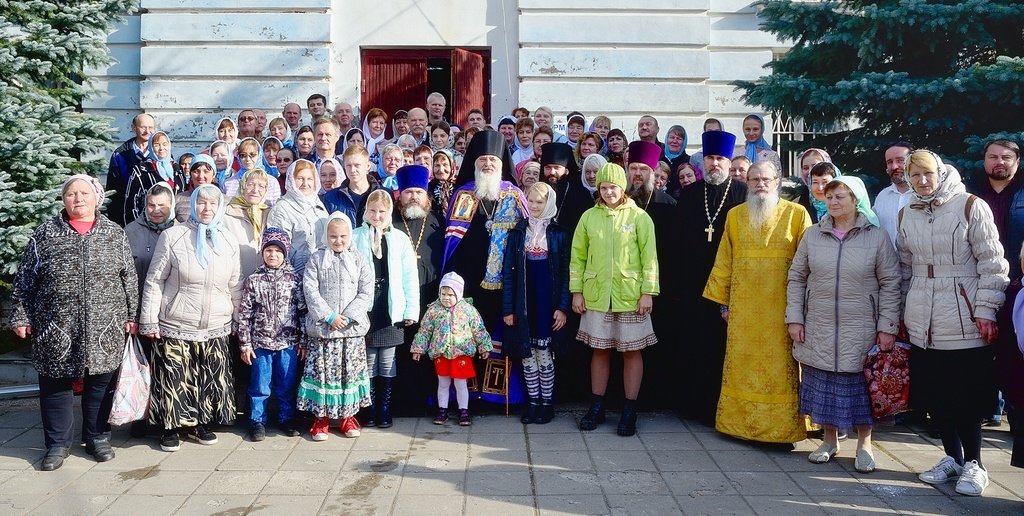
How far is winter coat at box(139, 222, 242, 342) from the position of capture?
587 centimetres

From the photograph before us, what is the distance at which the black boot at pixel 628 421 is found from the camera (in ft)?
20.5

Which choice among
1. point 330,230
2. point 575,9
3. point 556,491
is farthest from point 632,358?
point 575,9

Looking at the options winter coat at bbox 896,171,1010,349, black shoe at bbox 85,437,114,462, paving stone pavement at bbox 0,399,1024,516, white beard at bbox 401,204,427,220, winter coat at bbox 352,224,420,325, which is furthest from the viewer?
white beard at bbox 401,204,427,220

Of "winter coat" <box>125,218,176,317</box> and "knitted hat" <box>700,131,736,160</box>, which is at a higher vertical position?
"knitted hat" <box>700,131,736,160</box>

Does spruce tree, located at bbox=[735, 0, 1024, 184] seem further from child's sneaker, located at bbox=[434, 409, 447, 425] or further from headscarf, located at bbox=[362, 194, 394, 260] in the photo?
child's sneaker, located at bbox=[434, 409, 447, 425]

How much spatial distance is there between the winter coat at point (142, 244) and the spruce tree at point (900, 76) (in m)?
5.78

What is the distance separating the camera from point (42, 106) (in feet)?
26.5

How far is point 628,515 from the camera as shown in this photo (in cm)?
467

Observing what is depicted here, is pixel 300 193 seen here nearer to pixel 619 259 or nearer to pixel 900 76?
pixel 619 259

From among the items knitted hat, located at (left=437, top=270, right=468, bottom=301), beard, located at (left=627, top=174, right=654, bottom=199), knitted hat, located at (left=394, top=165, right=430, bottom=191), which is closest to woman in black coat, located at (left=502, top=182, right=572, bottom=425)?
knitted hat, located at (left=437, top=270, right=468, bottom=301)

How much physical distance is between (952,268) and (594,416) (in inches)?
106

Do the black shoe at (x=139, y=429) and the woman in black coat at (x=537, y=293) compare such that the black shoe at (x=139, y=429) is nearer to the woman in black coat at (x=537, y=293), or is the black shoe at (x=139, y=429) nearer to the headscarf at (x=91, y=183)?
the headscarf at (x=91, y=183)

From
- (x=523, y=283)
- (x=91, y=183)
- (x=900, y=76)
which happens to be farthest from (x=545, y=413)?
(x=900, y=76)

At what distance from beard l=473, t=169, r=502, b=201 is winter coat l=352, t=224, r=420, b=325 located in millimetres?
788
